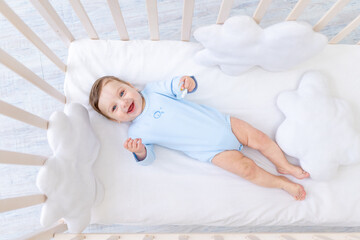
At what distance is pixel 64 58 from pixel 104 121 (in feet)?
1.81

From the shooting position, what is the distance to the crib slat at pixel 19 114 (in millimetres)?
803

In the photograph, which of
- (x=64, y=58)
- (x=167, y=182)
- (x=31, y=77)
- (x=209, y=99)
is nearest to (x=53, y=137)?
(x=31, y=77)

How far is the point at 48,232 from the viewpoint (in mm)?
990

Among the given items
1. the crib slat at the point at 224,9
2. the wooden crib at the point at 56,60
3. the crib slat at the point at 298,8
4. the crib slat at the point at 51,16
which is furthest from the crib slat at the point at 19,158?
the crib slat at the point at 298,8

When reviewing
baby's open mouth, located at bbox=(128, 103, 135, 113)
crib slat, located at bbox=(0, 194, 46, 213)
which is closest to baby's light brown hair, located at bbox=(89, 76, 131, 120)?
baby's open mouth, located at bbox=(128, 103, 135, 113)

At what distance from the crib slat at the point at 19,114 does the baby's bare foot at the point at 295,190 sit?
33.9 inches

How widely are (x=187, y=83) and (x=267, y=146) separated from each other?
0.38 meters

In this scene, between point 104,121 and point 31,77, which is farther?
point 104,121

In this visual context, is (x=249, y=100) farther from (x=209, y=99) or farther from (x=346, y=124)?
(x=346, y=124)

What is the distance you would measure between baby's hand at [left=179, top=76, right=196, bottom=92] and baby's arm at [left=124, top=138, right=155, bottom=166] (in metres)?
0.24

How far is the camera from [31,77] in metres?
0.98

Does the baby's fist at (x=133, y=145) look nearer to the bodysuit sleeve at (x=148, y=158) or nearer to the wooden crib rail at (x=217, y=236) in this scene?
the bodysuit sleeve at (x=148, y=158)

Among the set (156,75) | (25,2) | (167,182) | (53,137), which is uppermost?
(25,2)

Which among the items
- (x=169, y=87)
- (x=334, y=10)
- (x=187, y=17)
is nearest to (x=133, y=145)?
(x=169, y=87)
